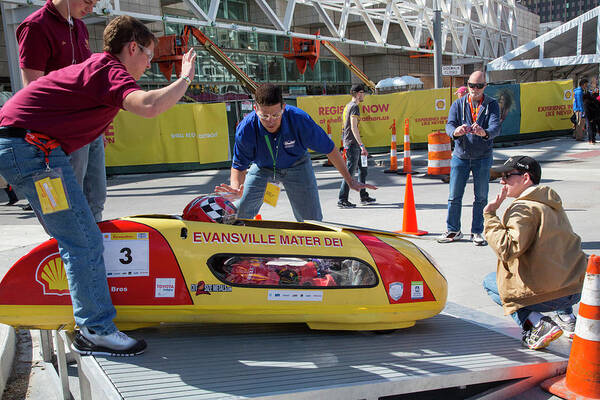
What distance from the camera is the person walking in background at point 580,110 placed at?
16.1 metres

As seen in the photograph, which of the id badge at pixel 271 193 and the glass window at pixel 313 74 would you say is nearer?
the id badge at pixel 271 193

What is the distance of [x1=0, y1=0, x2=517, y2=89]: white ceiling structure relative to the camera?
54.2 ft

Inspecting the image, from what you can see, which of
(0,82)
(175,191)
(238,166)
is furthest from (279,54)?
(238,166)

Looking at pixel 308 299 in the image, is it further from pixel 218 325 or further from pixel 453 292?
pixel 453 292

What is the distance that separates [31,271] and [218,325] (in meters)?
1.12

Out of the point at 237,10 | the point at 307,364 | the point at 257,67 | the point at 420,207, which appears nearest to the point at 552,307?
the point at 307,364

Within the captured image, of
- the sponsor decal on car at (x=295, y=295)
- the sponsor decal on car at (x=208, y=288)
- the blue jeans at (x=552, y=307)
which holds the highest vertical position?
the sponsor decal on car at (x=208, y=288)

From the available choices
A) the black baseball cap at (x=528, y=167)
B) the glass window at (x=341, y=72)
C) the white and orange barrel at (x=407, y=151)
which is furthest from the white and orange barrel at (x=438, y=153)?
the glass window at (x=341, y=72)

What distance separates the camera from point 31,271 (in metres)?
2.88

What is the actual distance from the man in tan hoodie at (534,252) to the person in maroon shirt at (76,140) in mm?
1925

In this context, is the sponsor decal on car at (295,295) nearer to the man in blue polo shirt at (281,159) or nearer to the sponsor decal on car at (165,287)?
the sponsor decal on car at (165,287)

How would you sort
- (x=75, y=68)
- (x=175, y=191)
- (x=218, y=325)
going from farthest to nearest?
(x=175, y=191) → (x=218, y=325) → (x=75, y=68)

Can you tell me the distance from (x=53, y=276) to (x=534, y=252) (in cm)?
268

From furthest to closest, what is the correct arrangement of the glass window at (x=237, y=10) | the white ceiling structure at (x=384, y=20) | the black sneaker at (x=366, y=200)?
the glass window at (x=237, y=10) → the white ceiling structure at (x=384, y=20) → the black sneaker at (x=366, y=200)
